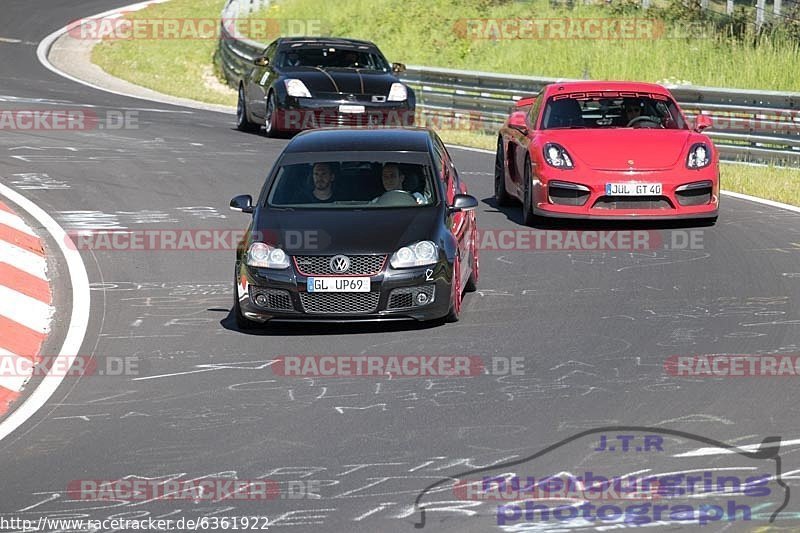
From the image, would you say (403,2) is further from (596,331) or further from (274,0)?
(596,331)

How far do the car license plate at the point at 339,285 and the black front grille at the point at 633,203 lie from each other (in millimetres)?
4670

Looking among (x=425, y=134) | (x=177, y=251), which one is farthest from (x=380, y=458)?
(x=177, y=251)

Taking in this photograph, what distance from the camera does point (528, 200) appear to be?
15297 mm

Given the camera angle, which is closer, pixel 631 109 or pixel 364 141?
pixel 364 141

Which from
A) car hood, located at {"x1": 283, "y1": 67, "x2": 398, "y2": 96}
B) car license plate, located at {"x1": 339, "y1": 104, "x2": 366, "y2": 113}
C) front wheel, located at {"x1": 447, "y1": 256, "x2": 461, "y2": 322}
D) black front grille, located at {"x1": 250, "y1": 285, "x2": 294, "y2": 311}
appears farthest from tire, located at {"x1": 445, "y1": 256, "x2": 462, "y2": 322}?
car hood, located at {"x1": 283, "y1": 67, "x2": 398, "y2": 96}

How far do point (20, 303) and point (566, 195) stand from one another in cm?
547

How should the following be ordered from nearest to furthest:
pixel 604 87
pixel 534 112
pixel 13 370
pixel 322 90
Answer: pixel 13 370
pixel 604 87
pixel 534 112
pixel 322 90

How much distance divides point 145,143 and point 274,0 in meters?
20.3

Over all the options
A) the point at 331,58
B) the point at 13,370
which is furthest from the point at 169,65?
the point at 13,370

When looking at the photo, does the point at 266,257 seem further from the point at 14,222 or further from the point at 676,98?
the point at 676,98

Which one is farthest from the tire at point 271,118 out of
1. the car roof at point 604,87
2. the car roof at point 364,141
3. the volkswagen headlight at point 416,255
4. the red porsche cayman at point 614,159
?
the volkswagen headlight at point 416,255

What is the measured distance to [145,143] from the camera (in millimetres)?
22047

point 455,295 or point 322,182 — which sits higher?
point 322,182

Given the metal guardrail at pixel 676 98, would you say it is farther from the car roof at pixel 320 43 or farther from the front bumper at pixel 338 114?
the front bumper at pixel 338 114
